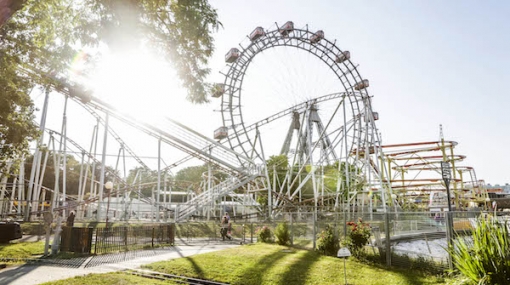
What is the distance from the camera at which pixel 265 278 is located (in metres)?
8.51

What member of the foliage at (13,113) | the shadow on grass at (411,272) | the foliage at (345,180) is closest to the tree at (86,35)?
the foliage at (13,113)

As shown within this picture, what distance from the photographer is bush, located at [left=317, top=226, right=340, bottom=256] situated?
→ 11.8 meters

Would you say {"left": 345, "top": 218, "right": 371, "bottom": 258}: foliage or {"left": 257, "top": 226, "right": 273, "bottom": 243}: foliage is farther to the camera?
{"left": 257, "top": 226, "right": 273, "bottom": 243}: foliage

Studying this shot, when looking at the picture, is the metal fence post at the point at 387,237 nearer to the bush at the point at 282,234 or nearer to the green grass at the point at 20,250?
the bush at the point at 282,234

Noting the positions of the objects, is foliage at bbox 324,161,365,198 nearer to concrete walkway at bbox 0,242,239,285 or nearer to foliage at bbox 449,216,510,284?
concrete walkway at bbox 0,242,239,285

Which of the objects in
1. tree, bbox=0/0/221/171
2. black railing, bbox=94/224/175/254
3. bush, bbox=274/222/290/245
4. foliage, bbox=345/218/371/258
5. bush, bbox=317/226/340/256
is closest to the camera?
tree, bbox=0/0/221/171

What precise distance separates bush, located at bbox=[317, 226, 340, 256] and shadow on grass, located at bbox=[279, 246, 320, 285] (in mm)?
510

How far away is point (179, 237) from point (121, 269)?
10.1 metres

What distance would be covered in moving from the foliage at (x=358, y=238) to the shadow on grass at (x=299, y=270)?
1.21 meters

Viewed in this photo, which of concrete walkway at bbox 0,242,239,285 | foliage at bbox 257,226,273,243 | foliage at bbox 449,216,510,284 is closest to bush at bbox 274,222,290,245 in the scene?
foliage at bbox 257,226,273,243

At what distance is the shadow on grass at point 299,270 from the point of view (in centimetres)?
825

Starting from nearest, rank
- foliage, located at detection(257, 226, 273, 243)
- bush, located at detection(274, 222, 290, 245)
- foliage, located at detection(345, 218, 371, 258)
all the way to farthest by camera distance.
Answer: foliage, located at detection(345, 218, 371, 258), bush, located at detection(274, 222, 290, 245), foliage, located at detection(257, 226, 273, 243)

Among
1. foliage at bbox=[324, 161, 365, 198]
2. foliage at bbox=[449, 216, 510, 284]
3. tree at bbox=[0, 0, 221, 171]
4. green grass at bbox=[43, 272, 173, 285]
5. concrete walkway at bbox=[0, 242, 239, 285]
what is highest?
tree at bbox=[0, 0, 221, 171]

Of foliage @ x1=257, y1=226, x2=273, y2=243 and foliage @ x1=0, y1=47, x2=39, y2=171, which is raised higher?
foliage @ x1=0, y1=47, x2=39, y2=171
